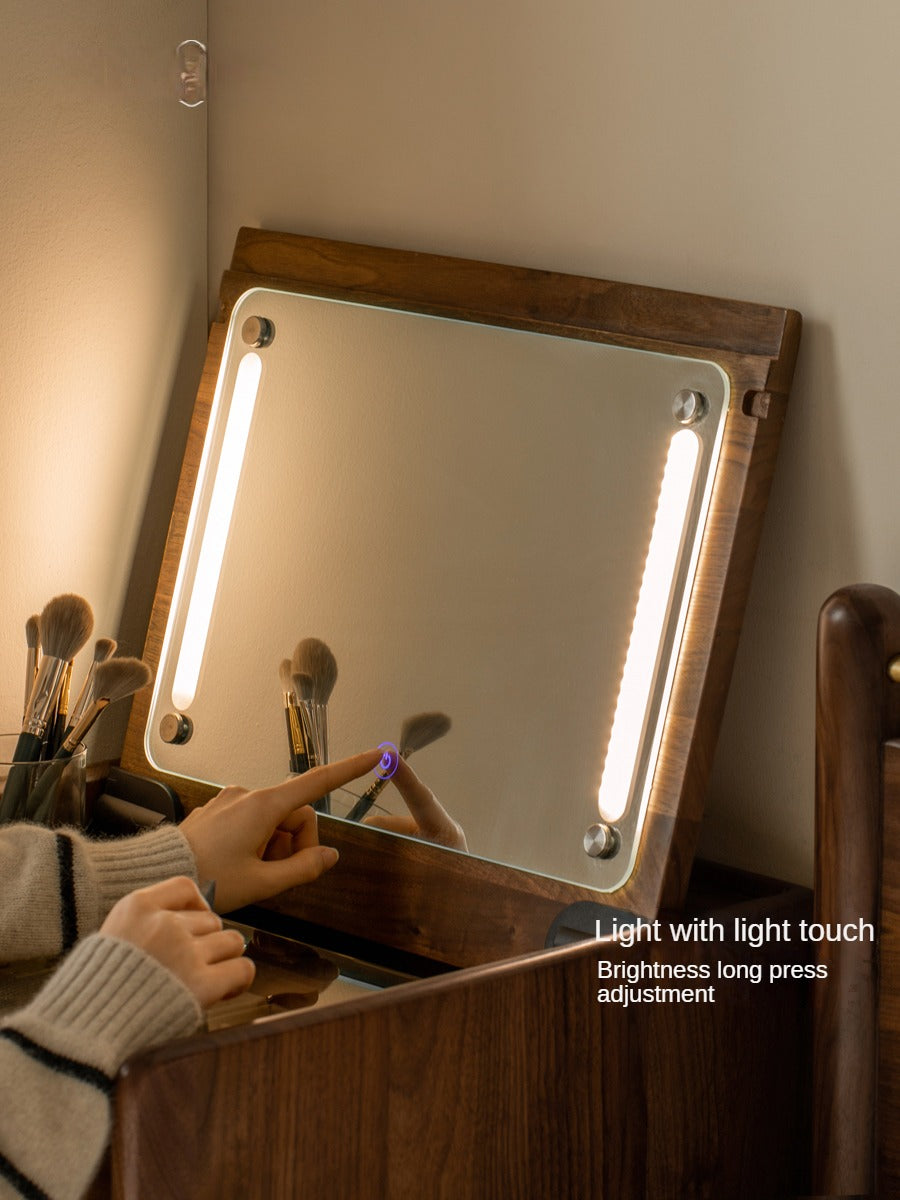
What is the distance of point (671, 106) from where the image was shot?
85 centimetres

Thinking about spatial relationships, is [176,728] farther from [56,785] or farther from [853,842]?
[853,842]

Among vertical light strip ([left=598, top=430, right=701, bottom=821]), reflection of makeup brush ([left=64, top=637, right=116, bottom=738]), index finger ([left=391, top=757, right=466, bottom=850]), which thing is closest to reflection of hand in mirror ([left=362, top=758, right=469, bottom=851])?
index finger ([left=391, top=757, right=466, bottom=850])

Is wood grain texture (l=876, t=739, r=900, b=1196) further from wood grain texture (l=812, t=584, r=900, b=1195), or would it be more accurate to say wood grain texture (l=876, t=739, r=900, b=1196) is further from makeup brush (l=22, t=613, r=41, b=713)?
makeup brush (l=22, t=613, r=41, b=713)

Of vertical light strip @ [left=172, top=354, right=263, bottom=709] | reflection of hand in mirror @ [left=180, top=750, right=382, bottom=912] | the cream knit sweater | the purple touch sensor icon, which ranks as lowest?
the cream knit sweater

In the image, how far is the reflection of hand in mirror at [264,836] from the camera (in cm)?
81

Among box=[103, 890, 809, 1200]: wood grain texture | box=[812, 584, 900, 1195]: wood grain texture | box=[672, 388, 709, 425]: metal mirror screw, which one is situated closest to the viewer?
box=[103, 890, 809, 1200]: wood grain texture

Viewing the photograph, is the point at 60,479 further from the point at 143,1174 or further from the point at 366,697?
the point at 143,1174

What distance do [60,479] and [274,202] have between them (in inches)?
10.8

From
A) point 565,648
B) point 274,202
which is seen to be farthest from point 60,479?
point 565,648

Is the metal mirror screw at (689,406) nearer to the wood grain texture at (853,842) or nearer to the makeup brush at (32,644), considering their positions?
the wood grain texture at (853,842)

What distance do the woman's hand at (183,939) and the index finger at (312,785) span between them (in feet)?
0.59

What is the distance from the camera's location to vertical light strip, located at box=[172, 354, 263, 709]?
0.99 meters

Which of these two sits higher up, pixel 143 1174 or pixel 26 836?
pixel 26 836

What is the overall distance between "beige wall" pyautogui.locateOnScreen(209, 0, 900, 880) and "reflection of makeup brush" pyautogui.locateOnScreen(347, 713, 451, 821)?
0.19 meters
